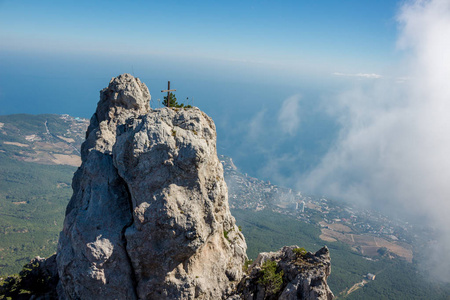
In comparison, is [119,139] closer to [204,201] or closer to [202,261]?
[204,201]

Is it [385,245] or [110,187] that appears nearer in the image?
[110,187]

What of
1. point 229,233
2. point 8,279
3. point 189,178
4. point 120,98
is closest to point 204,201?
point 189,178

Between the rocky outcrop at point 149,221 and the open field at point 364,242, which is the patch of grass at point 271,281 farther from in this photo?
the open field at point 364,242

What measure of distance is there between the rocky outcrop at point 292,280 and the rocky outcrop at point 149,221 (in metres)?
2.31

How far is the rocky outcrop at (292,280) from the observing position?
69.2 ft

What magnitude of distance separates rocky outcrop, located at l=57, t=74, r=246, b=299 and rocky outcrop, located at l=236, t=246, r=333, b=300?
Answer: 231 centimetres

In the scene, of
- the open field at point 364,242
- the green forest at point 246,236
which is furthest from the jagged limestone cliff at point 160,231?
the open field at point 364,242

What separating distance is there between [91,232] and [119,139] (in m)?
7.69

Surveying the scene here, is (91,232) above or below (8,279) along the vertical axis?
above

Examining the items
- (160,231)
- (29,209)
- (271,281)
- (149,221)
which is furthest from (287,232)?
(29,209)

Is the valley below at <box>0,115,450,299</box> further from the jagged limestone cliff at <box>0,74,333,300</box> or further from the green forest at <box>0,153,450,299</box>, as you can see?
the jagged limestone cliff at <box>0,74,333,300</box>

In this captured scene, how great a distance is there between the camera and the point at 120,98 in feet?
100.0

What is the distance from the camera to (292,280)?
872 inches

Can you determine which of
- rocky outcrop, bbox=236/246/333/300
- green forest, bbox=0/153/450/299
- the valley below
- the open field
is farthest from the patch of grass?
the open field
